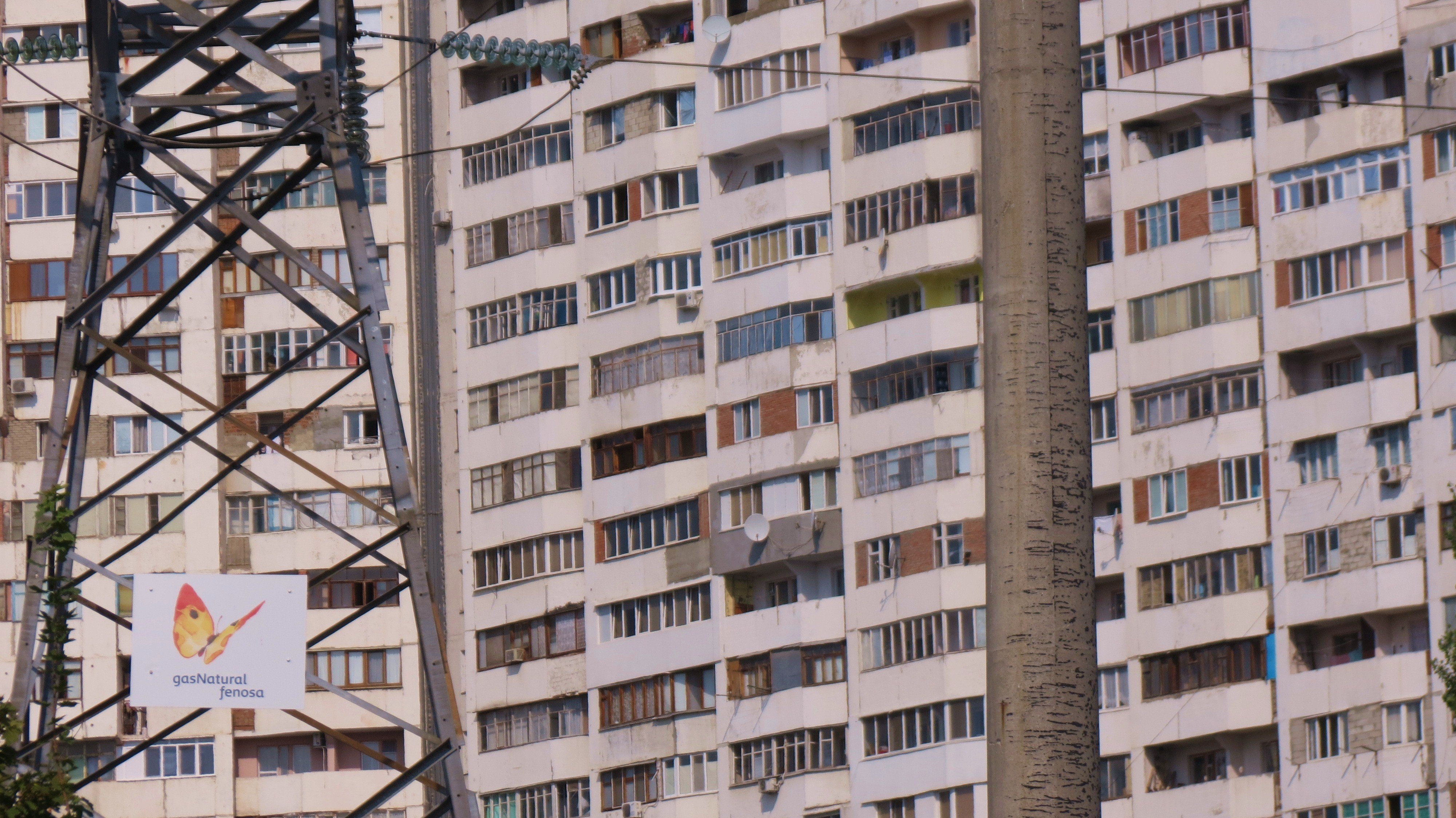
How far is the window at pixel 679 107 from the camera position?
3260 inches

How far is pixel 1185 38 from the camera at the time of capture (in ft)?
250

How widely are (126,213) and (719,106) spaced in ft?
69.9

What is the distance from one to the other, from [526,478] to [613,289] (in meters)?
6.38

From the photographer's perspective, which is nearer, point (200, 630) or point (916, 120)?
point (200, 630)

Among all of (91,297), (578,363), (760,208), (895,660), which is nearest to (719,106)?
(760,208)

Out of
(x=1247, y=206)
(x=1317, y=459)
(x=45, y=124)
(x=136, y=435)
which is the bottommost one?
(x=1317, y=459)

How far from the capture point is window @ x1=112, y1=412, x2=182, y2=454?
89.9 m

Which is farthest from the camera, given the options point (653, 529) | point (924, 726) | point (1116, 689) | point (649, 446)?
point (649, 446)

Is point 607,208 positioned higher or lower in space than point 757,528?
higher

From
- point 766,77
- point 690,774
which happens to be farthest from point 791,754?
point 766,77

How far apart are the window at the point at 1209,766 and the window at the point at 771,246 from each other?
17.6m

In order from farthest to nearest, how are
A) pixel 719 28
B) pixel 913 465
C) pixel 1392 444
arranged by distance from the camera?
1. pixel 719 28
2. pixel 913 465
3. pixel 1392 444

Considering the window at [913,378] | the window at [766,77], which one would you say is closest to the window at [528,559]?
the window at [913,378]

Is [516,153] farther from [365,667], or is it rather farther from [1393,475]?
[1393,475]
